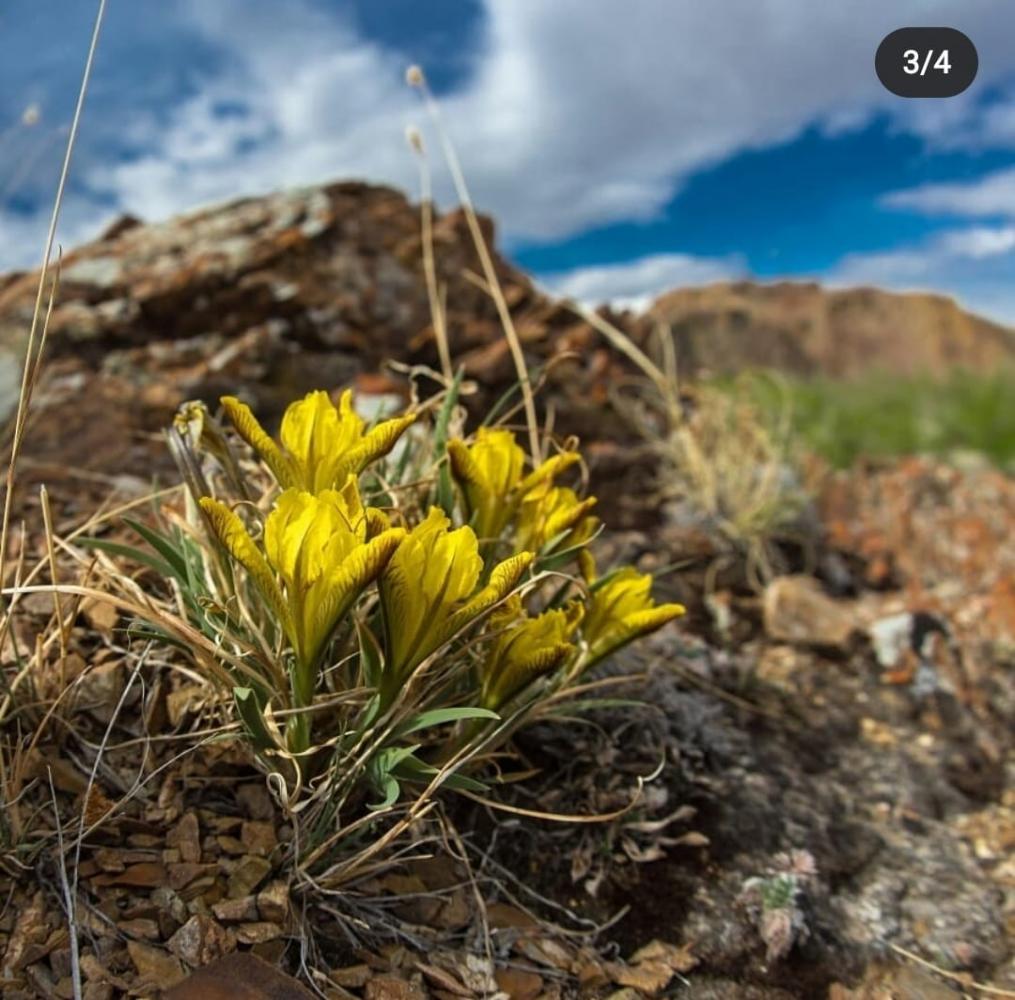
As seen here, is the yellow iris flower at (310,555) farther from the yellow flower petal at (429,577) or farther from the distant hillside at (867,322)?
the distant hillside at (867,322)

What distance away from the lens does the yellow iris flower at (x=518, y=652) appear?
1.61 metres

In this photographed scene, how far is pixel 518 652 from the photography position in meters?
1.67

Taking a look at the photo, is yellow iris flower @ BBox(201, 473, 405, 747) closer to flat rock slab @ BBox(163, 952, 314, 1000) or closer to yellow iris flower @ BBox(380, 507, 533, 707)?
yellow iris flower @ BBox(380, 507, 533, 707)

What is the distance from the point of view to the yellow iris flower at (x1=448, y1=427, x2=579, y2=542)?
1794 millimetres

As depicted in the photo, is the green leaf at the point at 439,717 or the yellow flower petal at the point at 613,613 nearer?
the green leaf at the point at 439,717

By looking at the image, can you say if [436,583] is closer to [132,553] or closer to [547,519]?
[547,519]

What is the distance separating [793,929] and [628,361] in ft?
10.2

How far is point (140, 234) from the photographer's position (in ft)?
16.6

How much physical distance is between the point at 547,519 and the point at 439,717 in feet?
1.60

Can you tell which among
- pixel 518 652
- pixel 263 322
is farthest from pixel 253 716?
pixel 263 322

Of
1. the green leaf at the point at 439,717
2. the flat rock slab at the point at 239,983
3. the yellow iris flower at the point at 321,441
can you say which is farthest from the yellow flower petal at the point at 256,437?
the flat rock slab at the point at 239,983

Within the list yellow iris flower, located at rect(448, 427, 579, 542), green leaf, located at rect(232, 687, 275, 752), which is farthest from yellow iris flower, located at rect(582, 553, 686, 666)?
green leaf, located at rect(232, 687, 275, 752)

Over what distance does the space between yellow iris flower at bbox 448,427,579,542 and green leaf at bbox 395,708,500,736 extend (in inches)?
14.7

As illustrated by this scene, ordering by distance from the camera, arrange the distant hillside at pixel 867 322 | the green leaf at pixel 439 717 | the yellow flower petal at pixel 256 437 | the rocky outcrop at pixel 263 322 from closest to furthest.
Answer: the green leaf at pixel 439 717, the yellow flower petal at pixel 256 437, the rocky outcrop at pixel 263 322, the distant hillside at pixel 867 322
